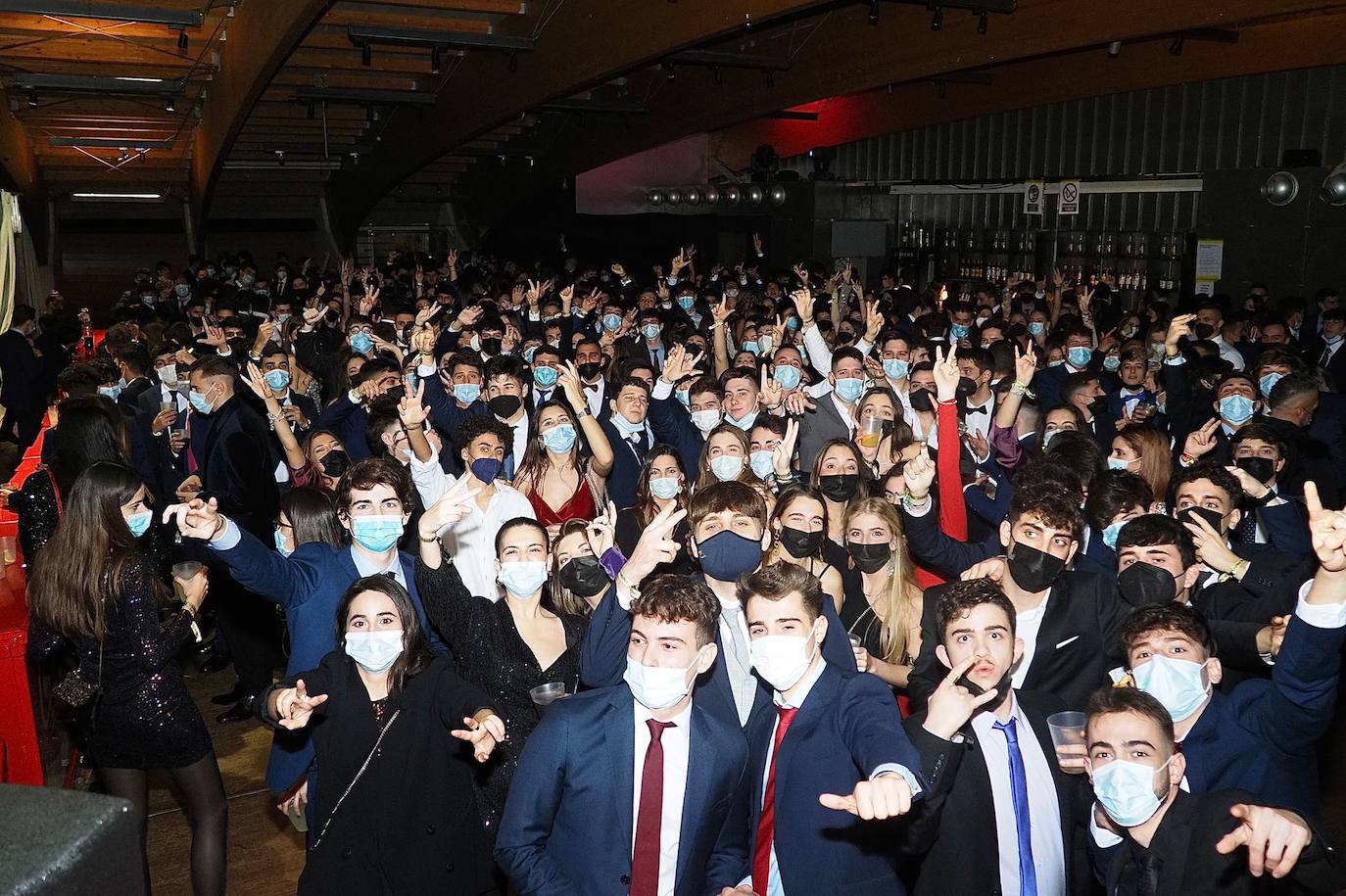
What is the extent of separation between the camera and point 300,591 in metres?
3.46

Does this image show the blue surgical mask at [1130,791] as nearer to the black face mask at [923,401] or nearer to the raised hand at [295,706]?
the raised hand at [295,706]

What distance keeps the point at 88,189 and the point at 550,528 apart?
18.4 m

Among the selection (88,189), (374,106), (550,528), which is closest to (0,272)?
(374,106)

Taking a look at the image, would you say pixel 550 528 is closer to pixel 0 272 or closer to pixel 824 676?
pixel 824 676

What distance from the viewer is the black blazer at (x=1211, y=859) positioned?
2107 millimetres

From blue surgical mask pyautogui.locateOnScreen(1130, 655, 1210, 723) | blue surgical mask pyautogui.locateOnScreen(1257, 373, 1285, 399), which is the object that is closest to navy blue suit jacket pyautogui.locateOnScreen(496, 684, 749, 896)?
blue surgical mask pyautogui.locateOnScreen(1130, 655, 1210, 723)

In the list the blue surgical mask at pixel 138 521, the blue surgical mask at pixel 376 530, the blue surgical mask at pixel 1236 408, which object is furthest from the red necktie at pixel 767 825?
the blue surgical mask at pixel 1236 408

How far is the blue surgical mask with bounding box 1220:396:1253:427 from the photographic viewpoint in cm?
552

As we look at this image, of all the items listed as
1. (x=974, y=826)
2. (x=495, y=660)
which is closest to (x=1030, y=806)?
(x=974, y=826)

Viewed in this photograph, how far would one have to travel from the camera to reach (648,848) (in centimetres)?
240

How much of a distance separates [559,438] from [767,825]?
262cm

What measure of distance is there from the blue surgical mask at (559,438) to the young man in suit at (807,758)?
2370 millimetres

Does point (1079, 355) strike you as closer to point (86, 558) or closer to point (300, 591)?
point (300, 591)

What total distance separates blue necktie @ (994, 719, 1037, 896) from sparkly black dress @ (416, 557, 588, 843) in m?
1.19
